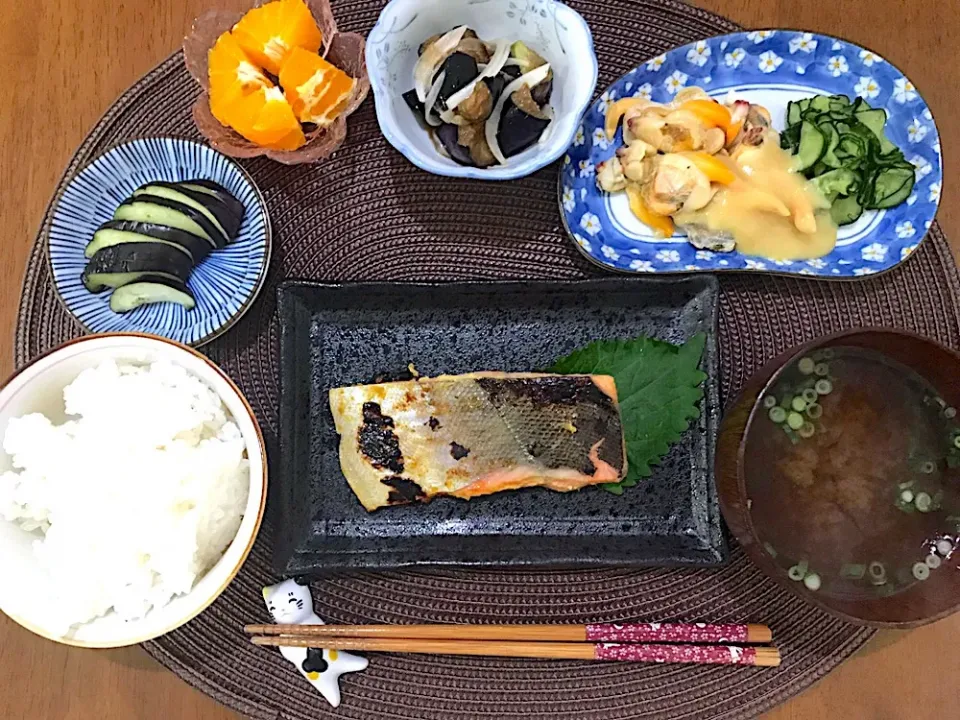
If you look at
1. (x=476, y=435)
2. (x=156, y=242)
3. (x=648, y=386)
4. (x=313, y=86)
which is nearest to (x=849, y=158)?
(x=648, y=386)

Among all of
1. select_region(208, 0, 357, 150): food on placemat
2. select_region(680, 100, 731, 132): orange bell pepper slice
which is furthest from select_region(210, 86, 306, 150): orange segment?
select_region(680, 100, 731, 132): orange bell pepper slice

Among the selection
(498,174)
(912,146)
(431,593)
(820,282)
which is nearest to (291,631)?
(431,593)

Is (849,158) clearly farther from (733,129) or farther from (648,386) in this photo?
(648,386)

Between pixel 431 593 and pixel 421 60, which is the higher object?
pixel 421 60

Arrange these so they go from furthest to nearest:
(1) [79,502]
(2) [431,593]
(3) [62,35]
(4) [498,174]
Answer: (3) [62,35] < (2) [431,593] < (4) [498,174] < (1) [79,502]

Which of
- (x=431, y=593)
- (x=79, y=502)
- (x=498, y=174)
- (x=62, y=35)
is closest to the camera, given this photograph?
(x=79, y=502)

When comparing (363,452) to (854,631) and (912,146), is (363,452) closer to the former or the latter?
(854,631)

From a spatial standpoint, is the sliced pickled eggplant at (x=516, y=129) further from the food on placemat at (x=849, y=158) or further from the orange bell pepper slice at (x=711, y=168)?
the food on placemat at (x=849, y=158)
